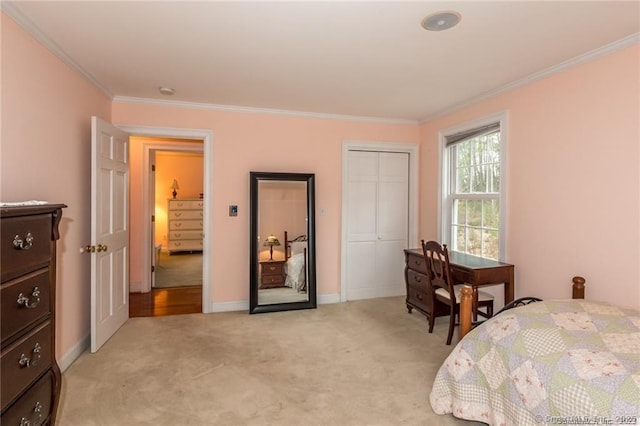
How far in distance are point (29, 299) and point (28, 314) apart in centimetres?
7

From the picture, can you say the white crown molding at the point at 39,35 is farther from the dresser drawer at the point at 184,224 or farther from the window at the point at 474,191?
the dresser drawer at the point at 184,224

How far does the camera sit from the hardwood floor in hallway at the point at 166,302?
4.25m

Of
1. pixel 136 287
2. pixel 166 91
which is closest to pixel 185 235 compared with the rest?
pixel 136 287

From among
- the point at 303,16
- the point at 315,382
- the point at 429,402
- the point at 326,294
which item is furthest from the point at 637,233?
the point at 326,294

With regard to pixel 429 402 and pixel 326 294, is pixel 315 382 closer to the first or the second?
pixel 429 402

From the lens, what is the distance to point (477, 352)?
6.59 feet

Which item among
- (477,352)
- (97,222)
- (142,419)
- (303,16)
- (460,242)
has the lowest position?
(142,419)

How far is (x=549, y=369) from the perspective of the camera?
64.2 inches

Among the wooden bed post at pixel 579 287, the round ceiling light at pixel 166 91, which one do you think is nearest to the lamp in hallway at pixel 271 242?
the round ceiling light at pixel 166 91

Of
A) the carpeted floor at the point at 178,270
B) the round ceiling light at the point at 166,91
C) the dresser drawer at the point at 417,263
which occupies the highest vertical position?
the round ceiling light at the point at 166,91

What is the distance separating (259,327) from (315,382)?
1246 millimetres

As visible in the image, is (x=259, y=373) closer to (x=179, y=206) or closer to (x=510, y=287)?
(x=510, y=287)

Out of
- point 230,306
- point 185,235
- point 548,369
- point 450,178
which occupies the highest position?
point 450,178

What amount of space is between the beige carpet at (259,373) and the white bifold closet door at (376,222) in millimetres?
864
